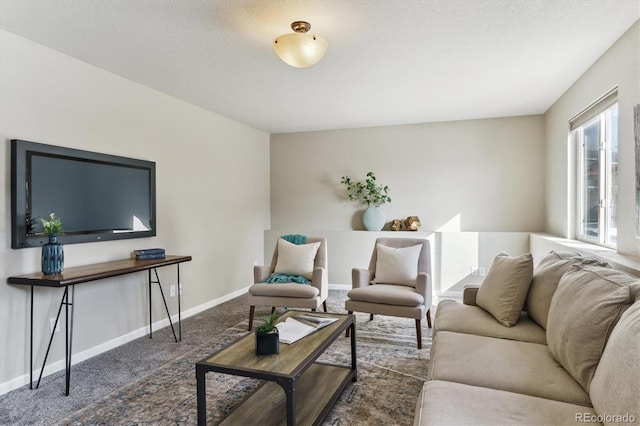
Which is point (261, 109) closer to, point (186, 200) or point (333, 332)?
point (186, 200)

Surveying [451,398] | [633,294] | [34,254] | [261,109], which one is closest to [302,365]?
[451,398]

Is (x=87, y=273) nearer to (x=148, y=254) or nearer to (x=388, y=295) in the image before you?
(x=148, y=254)

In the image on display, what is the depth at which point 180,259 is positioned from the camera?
3.54 meters

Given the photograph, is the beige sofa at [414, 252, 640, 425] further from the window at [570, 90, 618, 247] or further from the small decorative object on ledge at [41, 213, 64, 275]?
the small decorative object on ledge at [41, 213, 64, 275]

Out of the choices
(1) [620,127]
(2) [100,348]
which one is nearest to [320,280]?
(2) [100,348]

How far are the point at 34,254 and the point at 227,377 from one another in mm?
1644

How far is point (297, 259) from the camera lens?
405cm

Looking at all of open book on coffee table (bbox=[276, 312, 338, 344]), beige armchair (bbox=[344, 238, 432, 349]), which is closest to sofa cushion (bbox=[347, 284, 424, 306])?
beige armchair (bbox=[344, 238, 432, 349])

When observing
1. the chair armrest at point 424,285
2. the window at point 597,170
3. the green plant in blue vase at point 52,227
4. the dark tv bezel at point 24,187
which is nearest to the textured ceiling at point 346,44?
the window at point 597,170

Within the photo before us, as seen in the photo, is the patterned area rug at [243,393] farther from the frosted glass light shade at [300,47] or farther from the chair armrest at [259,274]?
the frosted glass light shade at [300,47]

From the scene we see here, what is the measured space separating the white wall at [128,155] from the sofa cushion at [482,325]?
2736 millimetres

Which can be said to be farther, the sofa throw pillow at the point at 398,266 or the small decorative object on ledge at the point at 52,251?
the sofa throw pillow at the point at 398,266

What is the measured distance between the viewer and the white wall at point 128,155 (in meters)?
2.66
